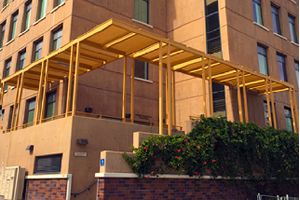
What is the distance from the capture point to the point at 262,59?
897 inches

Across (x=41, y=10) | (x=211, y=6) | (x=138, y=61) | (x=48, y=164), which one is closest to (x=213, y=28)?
(x=211, y=6)

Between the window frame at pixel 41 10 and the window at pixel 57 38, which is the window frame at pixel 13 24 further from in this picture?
the window at pixel 57 38

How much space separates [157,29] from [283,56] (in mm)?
10643

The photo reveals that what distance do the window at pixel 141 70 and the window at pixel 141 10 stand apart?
368cm

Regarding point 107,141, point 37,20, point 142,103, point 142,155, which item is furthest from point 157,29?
point 142,155

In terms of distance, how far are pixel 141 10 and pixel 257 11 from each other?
29.9 feet

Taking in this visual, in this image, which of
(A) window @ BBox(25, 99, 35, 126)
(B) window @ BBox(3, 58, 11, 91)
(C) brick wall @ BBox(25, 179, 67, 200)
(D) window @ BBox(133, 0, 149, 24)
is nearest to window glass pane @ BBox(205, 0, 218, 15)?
(D) window @ BBox(133, 0, 149, 24)

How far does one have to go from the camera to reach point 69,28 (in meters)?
18.7

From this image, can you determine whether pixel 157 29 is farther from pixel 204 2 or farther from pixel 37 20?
pixel 37 20

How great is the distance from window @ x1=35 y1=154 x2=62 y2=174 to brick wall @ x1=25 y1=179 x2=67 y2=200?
493 millimetres

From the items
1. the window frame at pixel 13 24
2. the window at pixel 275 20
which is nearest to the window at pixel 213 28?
the window at pixel 275 20

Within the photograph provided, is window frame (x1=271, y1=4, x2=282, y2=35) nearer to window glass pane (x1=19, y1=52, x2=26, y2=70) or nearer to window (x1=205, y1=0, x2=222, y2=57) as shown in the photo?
window (x1=205, y1=0, x2=222, y2=57)

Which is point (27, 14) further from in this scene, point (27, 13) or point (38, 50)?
point (38, 50)

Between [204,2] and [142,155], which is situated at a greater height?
[204,2]
